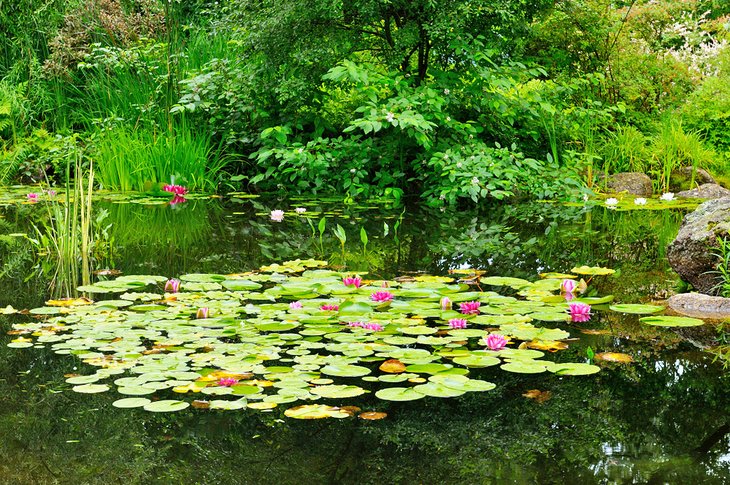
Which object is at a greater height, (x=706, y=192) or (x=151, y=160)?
(x=151, y=160)

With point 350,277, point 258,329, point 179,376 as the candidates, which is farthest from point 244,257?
point 179,376

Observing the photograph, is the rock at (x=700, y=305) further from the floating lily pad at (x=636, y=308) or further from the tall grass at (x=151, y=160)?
the tall grass at (x=151, y=160)

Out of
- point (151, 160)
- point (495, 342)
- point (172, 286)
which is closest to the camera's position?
point (495, 342)

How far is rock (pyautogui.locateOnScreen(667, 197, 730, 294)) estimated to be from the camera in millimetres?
4016

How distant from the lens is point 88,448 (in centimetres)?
226

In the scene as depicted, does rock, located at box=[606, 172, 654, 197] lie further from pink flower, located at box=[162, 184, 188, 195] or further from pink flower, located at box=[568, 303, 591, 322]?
pink flower, located at box=[568, 303, 591, 322]

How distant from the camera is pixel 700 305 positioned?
3.80 metres

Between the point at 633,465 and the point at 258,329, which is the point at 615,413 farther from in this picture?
the point at 258,329

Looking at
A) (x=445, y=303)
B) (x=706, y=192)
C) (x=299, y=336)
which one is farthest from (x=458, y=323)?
(x=706, y=192)

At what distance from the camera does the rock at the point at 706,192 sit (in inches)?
300

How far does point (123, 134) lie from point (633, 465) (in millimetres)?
6601

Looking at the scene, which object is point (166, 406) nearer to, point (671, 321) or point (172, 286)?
point (172, 286)

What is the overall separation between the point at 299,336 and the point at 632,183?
18.8 feet

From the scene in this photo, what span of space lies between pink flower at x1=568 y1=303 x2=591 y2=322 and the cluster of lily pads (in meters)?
0.03
